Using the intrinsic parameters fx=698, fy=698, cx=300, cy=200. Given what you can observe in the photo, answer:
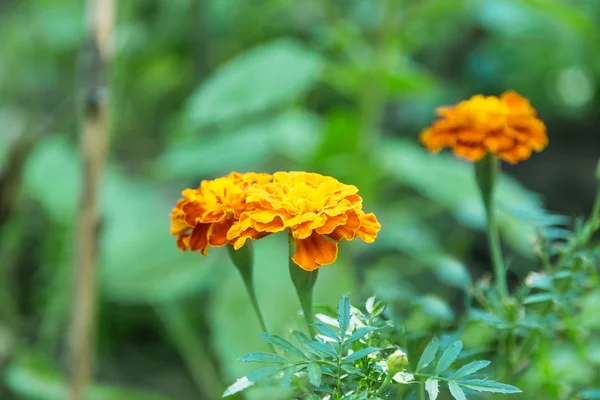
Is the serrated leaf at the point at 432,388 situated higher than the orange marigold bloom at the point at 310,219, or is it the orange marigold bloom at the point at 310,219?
the orange marigold bloom at the point at 310,219

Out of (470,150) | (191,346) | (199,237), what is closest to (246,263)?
(199,237)

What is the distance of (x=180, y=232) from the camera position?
1.12 feet

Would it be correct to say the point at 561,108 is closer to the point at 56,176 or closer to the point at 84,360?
the point at 56,176

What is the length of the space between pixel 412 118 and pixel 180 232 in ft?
3.37

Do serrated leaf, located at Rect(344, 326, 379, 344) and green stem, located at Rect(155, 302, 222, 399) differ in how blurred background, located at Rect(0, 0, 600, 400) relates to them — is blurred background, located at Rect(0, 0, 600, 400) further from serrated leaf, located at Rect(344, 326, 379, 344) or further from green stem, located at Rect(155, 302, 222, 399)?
serrated leaf, located at Rect(344, 326, 379, 344)

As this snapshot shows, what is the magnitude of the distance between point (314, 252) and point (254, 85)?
514mm

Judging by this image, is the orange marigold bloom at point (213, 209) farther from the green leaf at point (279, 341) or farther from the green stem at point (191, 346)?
the green stem at point (191, 346)

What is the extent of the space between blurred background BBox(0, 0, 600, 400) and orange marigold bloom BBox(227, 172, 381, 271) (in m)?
0.12

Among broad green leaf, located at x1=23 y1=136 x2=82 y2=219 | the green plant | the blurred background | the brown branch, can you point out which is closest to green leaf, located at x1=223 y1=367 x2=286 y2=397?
the green plant

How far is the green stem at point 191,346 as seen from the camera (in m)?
0.90

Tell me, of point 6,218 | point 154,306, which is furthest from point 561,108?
point 6,218

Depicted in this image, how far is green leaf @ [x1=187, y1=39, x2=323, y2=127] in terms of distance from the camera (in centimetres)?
74

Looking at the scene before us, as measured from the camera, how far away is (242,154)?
0.83 metres

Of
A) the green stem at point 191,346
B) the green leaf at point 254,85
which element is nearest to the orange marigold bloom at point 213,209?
the green leaf at point 254,85
